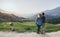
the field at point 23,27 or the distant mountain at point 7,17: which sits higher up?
the distant mountain at point 7,17

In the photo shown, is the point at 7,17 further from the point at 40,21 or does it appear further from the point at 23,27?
the point at 40,21

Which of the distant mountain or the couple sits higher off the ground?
the distant mountain

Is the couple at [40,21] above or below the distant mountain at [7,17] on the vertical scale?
below

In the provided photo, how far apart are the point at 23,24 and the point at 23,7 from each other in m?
0.26

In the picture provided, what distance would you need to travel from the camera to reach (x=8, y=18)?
7.39ft

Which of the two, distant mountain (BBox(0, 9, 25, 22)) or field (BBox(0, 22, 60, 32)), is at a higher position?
distant mountain (BBox(0, 9, 25, 22))

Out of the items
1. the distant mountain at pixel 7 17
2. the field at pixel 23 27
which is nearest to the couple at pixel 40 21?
the field at pixel 23 27

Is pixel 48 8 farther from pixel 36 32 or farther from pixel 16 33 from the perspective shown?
pixel 16 33

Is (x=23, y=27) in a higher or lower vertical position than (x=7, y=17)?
lower

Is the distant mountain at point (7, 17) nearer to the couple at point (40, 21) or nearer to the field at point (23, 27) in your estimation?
the field at point (23, 27)

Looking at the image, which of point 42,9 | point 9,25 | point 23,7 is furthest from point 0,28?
point 42,9

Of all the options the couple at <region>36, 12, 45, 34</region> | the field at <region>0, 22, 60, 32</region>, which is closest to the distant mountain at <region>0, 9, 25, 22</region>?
the field at <region>0, 22, 60, 32</region>

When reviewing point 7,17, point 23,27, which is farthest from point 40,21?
point 7,17

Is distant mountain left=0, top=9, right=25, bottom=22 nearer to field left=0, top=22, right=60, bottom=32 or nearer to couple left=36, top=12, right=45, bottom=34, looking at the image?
field left=0, top=22, right=60, bottom=32
